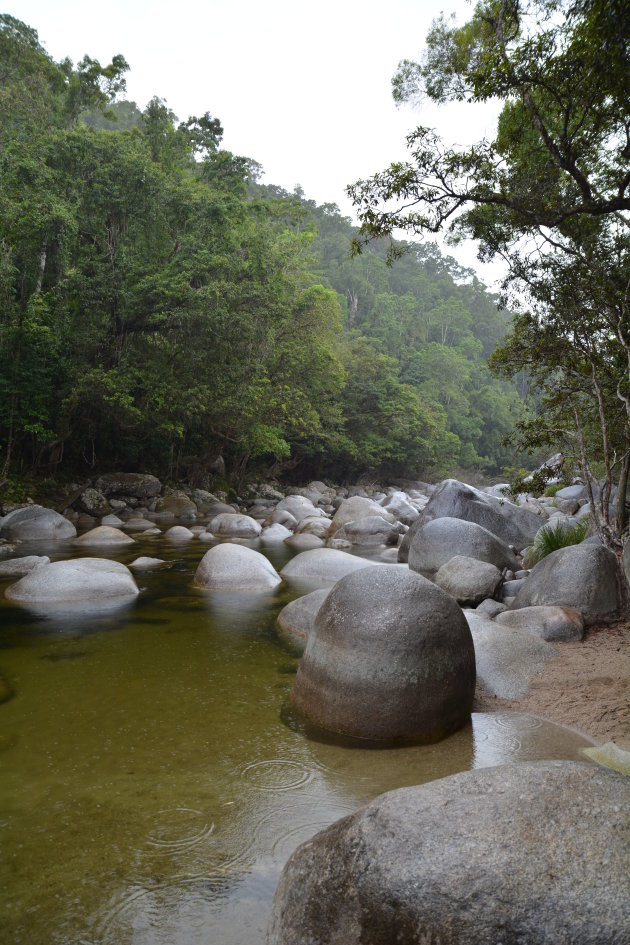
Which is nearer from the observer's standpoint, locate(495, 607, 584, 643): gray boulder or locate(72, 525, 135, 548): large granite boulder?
locate(495, 607, 584, 643): gray boulder

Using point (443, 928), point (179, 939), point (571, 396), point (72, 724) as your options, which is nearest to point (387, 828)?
point (443, 928)

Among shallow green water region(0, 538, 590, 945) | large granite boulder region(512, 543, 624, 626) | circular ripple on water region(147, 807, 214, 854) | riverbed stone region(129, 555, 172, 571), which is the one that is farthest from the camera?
riverbed stone region(129, 555, 172, 571)

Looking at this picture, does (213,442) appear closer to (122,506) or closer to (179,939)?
(122,506)

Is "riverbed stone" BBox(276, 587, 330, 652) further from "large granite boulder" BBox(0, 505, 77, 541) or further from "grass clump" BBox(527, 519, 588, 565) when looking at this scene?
"large granite boulder" BBox(0, 505, 77, 541)

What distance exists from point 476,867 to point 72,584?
7.81m

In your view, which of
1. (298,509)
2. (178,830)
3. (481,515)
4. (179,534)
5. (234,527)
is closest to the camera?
(178,830)

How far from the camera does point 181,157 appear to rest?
24.8m

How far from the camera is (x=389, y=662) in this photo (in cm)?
434

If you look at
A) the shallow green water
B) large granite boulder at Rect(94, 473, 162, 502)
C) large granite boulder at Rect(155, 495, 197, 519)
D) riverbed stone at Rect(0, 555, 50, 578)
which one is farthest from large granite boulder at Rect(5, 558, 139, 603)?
large granite boulder at Rect(94, 473, 162, 502)

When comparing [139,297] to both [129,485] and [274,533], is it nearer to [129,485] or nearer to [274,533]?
[129,485]

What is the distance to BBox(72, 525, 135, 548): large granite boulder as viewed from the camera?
1359 centimetres

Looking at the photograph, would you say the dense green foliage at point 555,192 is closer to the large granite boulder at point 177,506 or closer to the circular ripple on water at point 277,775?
the circular ripple on water at point 277,775

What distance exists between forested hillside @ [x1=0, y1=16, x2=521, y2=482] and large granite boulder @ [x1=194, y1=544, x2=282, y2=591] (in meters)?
5.28

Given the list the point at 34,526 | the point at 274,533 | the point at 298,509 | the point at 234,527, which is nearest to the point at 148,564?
the point at 34,526
